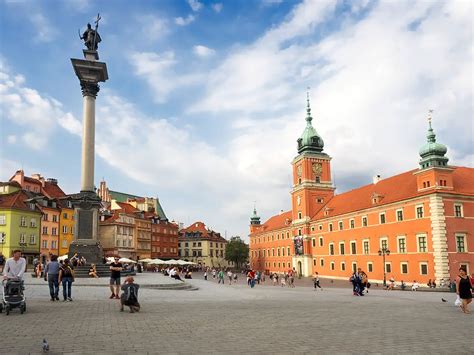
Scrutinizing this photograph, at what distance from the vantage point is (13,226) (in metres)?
56.3

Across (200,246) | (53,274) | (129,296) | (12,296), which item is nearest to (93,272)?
(53,274)

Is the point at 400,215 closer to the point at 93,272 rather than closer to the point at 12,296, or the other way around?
the point at 93,272

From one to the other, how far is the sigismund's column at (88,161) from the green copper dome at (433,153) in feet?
112

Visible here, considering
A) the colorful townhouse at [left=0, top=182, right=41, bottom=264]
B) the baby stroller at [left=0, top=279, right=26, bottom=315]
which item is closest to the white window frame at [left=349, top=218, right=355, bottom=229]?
the colorful townhouse at [left=0, top=182, right=41, bottom=264]

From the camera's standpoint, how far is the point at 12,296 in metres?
11.5

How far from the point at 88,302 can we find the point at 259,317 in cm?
640

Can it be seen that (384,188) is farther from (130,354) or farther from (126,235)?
(130,354)

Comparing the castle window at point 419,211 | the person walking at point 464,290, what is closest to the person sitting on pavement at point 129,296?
the person walking at point 464,290

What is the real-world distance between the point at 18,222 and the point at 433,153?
51943 mm

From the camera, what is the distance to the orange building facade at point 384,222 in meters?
44.7

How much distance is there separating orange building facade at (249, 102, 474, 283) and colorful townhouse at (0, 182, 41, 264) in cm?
4326

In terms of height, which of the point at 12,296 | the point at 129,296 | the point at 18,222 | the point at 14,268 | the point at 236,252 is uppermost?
the point at 18,222

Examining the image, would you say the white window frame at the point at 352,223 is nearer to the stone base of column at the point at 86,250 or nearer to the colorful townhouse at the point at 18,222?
the stone base of column at the point at 86,250

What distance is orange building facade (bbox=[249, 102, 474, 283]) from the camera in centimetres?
4466
